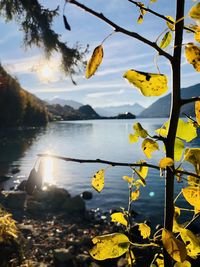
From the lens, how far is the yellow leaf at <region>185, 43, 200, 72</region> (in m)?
0.94

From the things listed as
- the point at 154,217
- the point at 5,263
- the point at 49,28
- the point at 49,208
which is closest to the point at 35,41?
the point at 49,28

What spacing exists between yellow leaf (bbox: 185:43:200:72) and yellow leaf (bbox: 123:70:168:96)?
9 cm

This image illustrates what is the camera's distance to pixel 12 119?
2886 inches

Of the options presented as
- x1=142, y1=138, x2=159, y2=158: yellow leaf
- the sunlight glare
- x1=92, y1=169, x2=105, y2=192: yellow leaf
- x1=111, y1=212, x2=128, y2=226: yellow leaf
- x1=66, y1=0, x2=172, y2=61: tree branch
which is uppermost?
x1=66, y1=0, x2=172, y2=61: tree branch

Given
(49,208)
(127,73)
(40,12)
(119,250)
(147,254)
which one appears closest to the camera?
(127,73)

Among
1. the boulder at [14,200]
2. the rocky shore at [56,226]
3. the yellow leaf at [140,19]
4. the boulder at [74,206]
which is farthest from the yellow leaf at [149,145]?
the boulder at [74,206]

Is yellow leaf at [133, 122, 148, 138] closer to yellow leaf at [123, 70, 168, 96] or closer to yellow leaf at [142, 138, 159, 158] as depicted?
yellow leaf at [142, 138, 159, 158]

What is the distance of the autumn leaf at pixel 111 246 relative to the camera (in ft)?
3.47

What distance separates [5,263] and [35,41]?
1680cm

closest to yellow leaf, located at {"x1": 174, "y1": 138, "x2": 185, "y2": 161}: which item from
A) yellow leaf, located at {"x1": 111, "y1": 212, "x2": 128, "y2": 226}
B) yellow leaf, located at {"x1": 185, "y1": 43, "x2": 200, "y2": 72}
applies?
yellow leaf, located at {"x1": 111, "y1": 212, "x2": 128, "y2": 226}

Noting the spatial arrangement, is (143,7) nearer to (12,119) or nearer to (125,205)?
(125,205)

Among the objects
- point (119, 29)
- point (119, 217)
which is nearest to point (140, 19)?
point (119, 29)

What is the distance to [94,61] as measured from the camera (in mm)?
991

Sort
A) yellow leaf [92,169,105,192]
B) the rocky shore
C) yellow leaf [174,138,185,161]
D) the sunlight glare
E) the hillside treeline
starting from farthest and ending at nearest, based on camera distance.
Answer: the hillside treeline
the sunlight glare
the rocky shore
yellow leaf [174,138,185,161]
yellow leaf [92,169,105,192]
